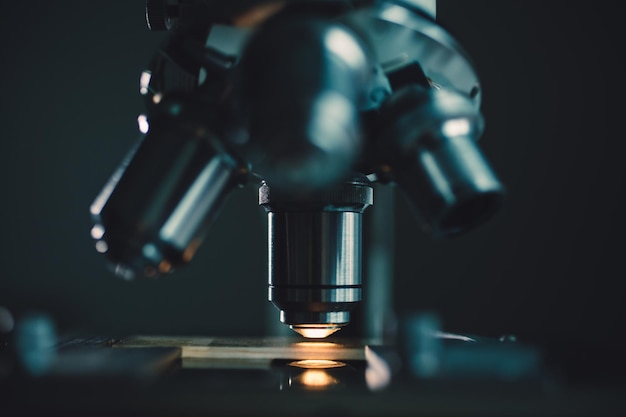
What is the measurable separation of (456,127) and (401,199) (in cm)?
72

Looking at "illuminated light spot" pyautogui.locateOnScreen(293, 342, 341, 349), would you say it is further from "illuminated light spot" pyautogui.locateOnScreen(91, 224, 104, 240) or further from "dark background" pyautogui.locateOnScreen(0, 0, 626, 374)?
"dark background" pyautogui.locateOnScreen(0, 0, 626, 374)

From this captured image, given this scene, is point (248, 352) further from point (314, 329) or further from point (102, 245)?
point (102, 245)

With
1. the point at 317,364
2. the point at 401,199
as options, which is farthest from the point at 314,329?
the point at 401,199

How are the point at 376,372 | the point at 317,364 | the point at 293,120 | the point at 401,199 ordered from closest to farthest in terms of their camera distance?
the point at 293,120 < the point at 376,372 < the point at 317,364 < the point at 401,199

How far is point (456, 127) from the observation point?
490 mm

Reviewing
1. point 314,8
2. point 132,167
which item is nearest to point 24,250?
point 132,167

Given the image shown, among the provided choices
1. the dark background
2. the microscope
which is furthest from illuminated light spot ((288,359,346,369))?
the dark background

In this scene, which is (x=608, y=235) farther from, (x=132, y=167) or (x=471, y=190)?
(x=132, y=167)

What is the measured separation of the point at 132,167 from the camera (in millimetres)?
482

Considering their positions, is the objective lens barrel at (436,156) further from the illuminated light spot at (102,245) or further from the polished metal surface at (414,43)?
the illuminated light spot at (102,245)

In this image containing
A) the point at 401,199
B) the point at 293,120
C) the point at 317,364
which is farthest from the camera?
the point at 401,199

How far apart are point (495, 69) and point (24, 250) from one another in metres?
0.90

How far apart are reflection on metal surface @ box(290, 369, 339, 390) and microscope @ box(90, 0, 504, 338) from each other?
145 mm

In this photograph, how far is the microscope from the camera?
43 centimetres
